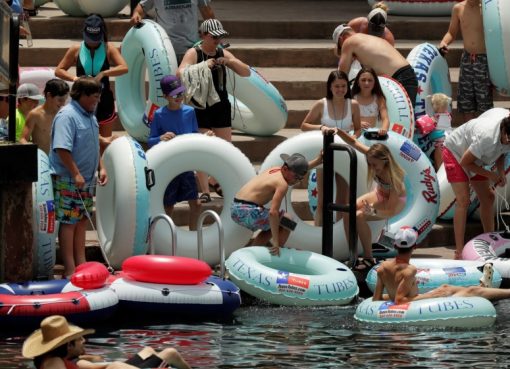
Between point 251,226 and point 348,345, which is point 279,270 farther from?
point 348,345

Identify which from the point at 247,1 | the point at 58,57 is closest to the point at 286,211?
the point at 58,57

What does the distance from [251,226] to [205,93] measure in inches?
75.7

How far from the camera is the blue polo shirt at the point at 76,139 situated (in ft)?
50.5

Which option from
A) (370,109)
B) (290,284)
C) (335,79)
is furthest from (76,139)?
(370,109)

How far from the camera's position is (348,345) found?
14.0 meters

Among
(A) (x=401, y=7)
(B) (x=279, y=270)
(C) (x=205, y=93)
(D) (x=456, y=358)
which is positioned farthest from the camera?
(A) (x=401, y=7)

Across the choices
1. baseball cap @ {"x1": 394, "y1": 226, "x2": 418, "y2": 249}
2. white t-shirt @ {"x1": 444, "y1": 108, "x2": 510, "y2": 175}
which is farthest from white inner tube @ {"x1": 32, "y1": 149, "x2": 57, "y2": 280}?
white t-shirt @ {"x1": 444, "y1": 108, "x2": 510, "y2": 175}

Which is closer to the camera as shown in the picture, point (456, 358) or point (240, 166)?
point (456, 358)

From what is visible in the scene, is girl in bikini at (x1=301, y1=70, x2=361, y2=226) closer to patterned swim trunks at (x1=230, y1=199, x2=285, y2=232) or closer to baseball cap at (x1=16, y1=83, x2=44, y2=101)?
patterned swim trunks at (x1=230, y1=199, x2=285, y2=232)

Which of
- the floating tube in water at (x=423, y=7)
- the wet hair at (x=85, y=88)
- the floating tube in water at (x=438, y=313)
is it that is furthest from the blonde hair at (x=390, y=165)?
the floating tube in water at (x=423, y=7)

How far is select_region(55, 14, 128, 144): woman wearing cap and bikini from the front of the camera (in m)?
17.3

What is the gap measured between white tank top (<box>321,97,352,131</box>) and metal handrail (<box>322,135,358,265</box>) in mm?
889

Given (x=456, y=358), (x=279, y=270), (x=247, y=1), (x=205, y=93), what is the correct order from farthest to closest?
(x=247, y=1)
(x=205, y=93)
(x=279, y=270)
(x=456, y=358)

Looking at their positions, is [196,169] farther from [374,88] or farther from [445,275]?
[445,275]
